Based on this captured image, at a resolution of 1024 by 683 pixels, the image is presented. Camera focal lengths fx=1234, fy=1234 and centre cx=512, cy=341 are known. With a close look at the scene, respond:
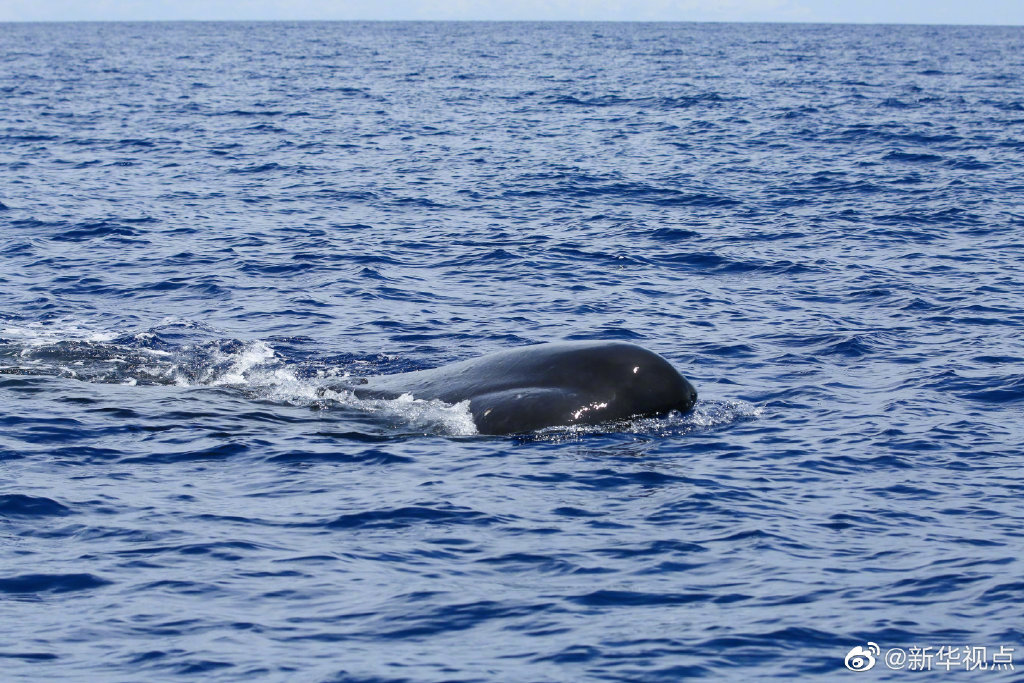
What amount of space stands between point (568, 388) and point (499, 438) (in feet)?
3.64

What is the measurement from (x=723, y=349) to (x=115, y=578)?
444 inches

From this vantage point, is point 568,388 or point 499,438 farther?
point 568,388

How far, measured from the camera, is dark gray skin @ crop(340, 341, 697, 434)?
50.3 ft

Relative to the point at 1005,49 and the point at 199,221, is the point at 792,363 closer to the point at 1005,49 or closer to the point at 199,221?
the point at 199,221

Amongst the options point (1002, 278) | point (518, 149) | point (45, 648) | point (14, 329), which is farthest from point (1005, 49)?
point (45, 648)

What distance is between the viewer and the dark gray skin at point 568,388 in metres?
15.3

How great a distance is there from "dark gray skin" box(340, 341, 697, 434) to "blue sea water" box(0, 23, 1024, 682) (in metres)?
0.26

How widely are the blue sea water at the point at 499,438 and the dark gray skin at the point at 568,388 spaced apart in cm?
26

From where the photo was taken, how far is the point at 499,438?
598 inches

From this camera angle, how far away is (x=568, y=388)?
15539mm

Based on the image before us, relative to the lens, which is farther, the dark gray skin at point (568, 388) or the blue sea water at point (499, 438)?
the dark gray skin at point (568, 388)

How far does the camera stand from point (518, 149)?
44.3m

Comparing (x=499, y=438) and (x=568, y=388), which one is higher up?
(x=568, y=388)

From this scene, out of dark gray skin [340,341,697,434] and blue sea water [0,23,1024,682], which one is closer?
blue sea water [0,23,1024,682]
